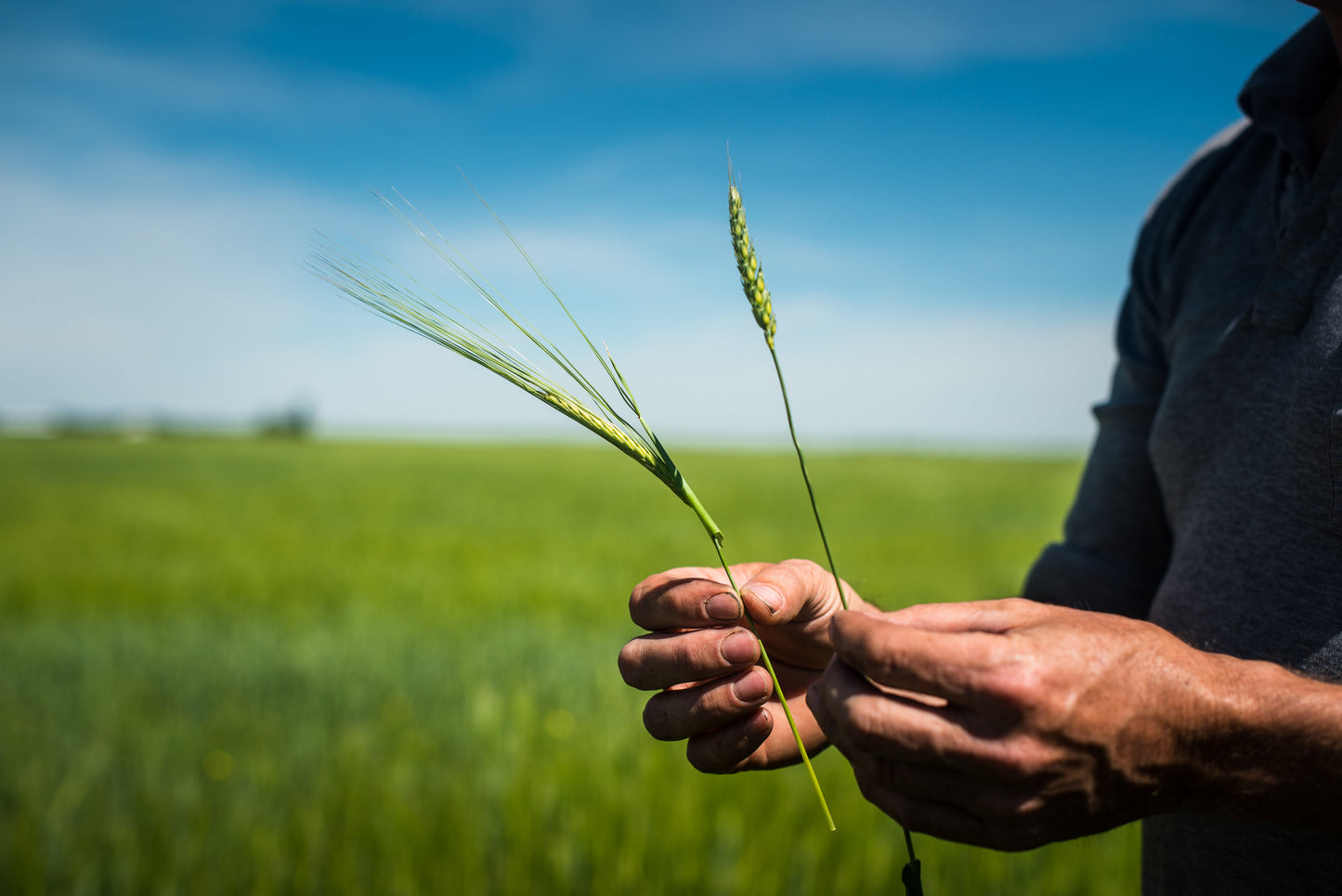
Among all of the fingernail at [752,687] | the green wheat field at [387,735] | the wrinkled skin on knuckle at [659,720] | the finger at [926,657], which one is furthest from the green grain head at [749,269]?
the green wheat field at [387,735]

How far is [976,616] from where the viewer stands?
2.87 ft

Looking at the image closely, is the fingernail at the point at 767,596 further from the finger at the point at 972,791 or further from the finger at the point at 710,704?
the finger at the point at 972,791

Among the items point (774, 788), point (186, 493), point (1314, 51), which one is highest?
point (1314, 51)

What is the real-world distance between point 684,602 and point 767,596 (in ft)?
0.38

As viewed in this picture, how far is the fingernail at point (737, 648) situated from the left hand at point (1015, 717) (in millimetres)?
154

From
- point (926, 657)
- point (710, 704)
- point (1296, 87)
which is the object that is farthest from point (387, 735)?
point (1296, 87)

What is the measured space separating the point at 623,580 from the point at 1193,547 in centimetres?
773

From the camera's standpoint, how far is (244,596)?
25.3 ft

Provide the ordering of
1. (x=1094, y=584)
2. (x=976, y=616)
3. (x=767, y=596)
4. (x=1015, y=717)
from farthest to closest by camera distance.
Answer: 1. (x=1094, y=584)
2. (x=767, y=596)
3. (x=976, y=616)
4. (x=1015, y=717)

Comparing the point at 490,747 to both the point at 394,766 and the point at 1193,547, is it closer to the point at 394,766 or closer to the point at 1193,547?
the point at 394,766

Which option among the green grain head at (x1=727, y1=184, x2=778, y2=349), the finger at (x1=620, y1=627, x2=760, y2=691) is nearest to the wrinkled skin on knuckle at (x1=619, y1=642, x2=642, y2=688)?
the finger at (x1=620, y1=627, x2=760, y2=691)

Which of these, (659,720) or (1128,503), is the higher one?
(1128,503)

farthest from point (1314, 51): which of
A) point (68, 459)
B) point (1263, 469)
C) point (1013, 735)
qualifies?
point (68, 459)

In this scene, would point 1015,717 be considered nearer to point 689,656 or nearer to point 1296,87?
point 689,656
